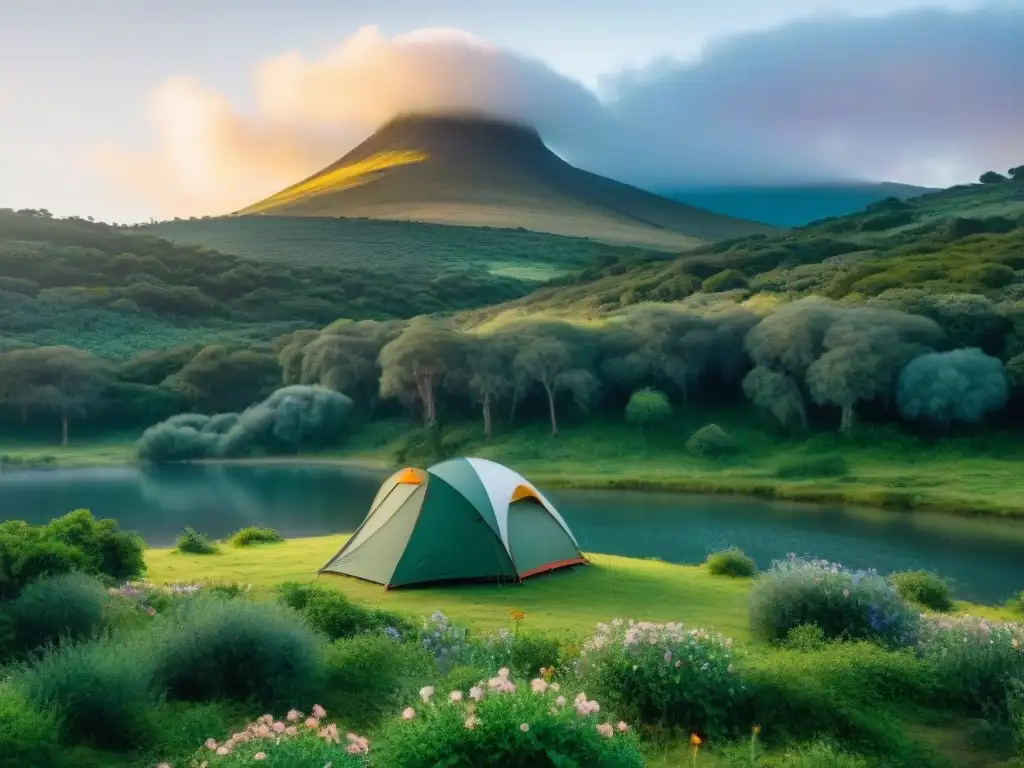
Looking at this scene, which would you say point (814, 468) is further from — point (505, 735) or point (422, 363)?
point (505, 735)

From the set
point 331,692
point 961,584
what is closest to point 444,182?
point 961,584

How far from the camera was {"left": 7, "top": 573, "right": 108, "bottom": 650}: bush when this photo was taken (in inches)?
405

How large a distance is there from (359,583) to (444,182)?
158 meters

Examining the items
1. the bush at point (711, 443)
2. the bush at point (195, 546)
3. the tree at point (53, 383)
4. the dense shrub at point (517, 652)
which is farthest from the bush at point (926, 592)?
the tree at point (53, 383)

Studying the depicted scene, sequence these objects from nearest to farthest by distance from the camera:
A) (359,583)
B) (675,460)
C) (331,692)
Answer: (331,692), (359,583), (675,460)

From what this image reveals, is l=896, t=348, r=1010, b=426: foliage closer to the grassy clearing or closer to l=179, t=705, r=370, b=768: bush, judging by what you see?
the grassy clearing

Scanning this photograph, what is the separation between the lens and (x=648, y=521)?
106 feet

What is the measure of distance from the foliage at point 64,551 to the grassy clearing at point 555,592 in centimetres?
119

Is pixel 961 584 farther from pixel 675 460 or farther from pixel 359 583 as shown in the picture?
pixel 675 460

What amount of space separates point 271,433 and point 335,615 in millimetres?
48308

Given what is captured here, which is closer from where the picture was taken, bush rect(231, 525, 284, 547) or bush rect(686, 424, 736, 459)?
bush rect(231, 525, 284, 547)

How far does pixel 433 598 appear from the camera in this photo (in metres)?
15.7

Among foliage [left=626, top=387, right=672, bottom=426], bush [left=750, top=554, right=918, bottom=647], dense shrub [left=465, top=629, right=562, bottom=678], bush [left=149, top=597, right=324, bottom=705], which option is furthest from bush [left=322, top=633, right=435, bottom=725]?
foliage [left=626, top=387, right=672, bottom=426]

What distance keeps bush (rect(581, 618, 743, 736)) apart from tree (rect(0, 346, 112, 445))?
2637 inches
